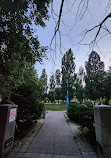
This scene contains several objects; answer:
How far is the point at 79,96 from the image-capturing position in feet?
115

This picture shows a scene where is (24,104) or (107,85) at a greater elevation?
(107,85)

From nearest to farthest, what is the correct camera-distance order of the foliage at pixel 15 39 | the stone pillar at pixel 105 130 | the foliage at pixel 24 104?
the stone pillar at pixel 105 130 < the foliage at pixel 15 39 < the foliage at pixel 24 104

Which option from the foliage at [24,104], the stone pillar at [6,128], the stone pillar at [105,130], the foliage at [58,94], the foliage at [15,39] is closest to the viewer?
the stone pillar at [105,130]

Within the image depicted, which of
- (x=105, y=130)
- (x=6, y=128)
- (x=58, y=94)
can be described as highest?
(x=58, y=94)

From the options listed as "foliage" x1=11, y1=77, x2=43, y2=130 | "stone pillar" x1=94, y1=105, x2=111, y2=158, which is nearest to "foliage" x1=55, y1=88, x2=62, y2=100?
"foliage" x1=11, y1=77, x2=43, y2=130

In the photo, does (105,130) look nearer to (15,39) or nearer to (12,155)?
(12,155)

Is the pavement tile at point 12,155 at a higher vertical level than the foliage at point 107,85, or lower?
lower

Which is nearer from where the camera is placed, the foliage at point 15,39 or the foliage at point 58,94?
the foliage at point 15,39

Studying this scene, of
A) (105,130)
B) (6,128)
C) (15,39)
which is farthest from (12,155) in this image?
(15,39)

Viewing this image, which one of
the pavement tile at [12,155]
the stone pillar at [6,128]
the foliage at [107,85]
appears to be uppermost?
the foliage at [107,85]

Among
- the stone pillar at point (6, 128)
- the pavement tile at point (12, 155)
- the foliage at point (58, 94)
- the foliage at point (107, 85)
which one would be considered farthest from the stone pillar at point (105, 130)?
the foliage at point (58, 94)

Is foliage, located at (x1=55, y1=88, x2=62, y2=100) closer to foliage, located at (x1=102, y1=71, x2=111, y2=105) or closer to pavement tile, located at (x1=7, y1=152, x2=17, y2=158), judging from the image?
foliage, located at (x1=102, y1=71, x2=111, y2=105)

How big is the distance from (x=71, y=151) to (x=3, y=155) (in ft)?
7.19

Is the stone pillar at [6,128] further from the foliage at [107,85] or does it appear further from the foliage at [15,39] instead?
the foliage at [107,85]
